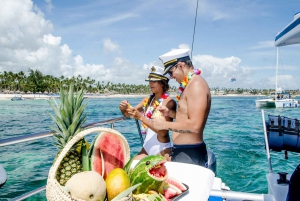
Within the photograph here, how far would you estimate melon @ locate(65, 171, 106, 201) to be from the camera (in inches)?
47.7

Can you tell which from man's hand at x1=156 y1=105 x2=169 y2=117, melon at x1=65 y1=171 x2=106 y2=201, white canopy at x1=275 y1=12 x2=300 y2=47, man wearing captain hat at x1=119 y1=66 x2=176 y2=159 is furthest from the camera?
man wearing captain hat at x1=119 y1=66 x2=176 y2=159

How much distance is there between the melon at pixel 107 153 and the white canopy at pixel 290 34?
96.4 inches

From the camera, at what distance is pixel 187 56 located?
2.90m

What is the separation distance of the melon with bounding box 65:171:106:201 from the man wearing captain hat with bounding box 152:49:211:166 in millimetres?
1388

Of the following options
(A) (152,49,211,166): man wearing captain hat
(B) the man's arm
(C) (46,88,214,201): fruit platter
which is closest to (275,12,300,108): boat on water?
(A) (152,49,211,166): man wearing captain hat

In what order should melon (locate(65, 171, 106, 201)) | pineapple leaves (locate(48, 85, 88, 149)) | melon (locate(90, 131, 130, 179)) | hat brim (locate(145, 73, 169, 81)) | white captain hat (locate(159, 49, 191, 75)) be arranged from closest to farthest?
melon (locate(65, 171, 106, 201)) → melon (locate(90, 131, 130, 179)) → pineapple leaves (locate(48, 85, 88, 149)) → white captain hat (locate(159, 49, 191, 75)) → hat brim (locate(145, 73, 169, 81))

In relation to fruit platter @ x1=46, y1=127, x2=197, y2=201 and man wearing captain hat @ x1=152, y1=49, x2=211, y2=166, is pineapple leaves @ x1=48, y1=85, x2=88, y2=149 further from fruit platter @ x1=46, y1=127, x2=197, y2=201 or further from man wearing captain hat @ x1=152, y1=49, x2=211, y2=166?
man wearing captain hat @ x1=152, y1=49, x2=211, y2=166

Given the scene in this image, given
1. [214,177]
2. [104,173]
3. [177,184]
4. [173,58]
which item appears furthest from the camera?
[173,58]

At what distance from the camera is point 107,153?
5.32 feet

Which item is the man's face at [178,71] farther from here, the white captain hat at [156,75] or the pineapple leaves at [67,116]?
the pineapple leaves at [67,116]

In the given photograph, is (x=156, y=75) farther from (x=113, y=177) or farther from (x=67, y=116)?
(x=113, y=177)

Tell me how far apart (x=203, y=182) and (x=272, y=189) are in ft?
3.60

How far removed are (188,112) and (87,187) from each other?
1571 mm

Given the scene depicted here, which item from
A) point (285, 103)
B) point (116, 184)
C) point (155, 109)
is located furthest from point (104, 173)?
point (285, 103)
